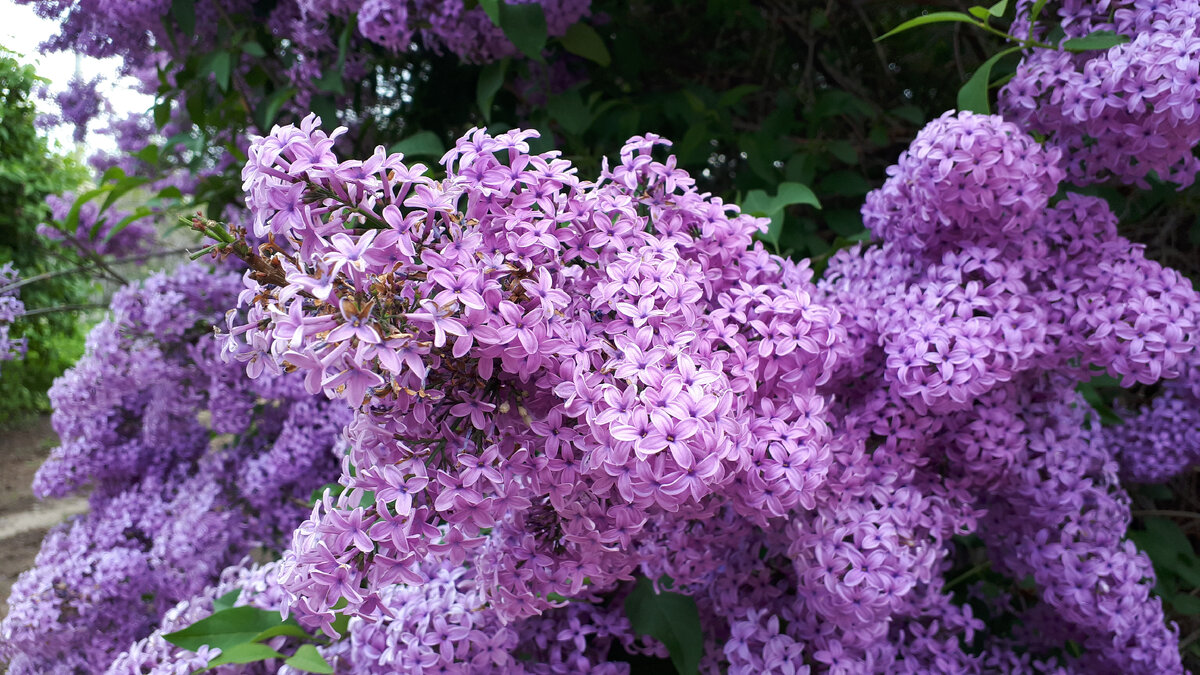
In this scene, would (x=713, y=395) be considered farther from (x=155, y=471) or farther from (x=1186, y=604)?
(x=155, y=471)

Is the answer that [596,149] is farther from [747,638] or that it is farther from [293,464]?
[747,638]

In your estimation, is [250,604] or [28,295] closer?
[250,604]

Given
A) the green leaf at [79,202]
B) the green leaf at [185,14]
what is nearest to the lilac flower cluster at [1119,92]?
the green leaf at [185,14]

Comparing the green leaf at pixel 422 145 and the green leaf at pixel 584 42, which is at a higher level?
the green leaf at pixel 584 42

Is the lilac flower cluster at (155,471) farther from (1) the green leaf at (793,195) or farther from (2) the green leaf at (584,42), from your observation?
(1) the green leaf at (793,195)

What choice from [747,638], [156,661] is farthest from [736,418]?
[156,661]

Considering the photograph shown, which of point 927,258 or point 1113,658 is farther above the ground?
point 927,258

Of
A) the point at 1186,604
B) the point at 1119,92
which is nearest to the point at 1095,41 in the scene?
the point at 1119,92
